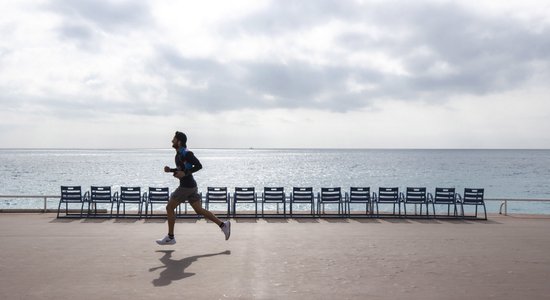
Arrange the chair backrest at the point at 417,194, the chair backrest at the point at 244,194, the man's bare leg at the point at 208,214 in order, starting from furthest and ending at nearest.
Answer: the chair backrest at the point at 417,194, the chair backrest at the point at 244,194, the man's bare leg at the point at 208,214

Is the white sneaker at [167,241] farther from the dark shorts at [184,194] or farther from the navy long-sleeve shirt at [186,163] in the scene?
the navy long-sleeve shirt at [186,163]

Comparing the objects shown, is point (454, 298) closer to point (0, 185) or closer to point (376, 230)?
point (376, 230)

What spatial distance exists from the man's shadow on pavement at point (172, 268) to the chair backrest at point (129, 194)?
610 centimetres

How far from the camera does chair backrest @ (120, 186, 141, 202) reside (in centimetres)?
1507

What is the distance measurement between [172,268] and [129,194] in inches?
306

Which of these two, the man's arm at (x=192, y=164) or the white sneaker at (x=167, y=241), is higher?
the man's arm at (x=192, y=164)

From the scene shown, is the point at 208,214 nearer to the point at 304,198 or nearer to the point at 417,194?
the point at 304,198

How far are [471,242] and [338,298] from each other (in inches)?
214

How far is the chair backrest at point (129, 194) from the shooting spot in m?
15.1

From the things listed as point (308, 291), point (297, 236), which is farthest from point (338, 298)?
point (297, 236)

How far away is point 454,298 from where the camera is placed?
6.34 m

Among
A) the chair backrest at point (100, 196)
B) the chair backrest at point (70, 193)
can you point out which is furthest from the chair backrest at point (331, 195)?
the chair backrest at point (70, 193)

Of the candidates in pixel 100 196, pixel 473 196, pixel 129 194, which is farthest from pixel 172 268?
pixel 473 196

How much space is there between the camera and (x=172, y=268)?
312 inches
